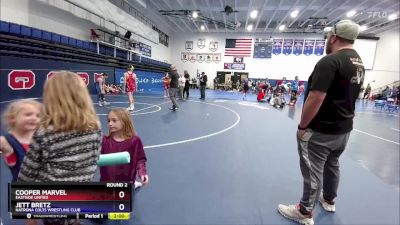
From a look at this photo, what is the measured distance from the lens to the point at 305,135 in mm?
2541

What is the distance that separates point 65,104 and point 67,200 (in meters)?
0.50

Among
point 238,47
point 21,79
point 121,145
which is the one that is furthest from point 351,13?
point 121,145

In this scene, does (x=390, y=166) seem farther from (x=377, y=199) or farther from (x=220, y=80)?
(x=220, y=80)

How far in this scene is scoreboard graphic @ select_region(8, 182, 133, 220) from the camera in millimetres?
1053

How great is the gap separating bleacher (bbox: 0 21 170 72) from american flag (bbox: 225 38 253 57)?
48.6 ft

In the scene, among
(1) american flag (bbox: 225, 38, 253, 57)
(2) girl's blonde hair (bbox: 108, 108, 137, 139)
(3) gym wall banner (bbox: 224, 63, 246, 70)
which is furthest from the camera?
(3) gym wall banner (bbox: 224, 63, 246, 70)

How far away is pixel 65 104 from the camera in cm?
129

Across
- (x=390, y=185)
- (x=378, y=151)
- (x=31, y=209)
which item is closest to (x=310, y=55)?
(x=378, y=151)

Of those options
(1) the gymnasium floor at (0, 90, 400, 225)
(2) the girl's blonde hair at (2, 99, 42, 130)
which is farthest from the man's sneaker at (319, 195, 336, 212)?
(2) the girl's blonde hair at (2, 99, 42, 130)

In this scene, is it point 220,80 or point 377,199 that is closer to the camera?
point 377,199

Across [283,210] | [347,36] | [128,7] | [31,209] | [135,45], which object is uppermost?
[128,7]

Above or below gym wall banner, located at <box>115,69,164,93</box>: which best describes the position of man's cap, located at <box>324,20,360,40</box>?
above

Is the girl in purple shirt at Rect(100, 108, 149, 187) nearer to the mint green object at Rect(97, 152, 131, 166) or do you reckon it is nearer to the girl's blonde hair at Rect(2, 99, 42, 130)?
the mint green object at Rect(97, 152, 131, 166)

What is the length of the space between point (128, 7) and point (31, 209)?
2070cm
